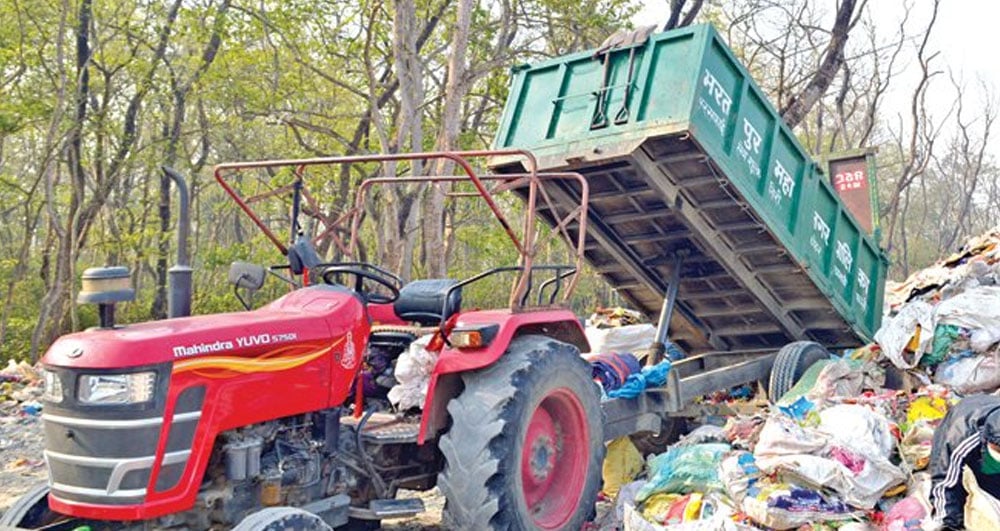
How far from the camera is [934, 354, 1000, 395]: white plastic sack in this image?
19.1ft

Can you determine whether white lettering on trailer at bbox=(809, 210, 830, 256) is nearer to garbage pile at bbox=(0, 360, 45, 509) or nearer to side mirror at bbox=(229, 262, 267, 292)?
side mirror at bbox=(229, 262, 267, 292)

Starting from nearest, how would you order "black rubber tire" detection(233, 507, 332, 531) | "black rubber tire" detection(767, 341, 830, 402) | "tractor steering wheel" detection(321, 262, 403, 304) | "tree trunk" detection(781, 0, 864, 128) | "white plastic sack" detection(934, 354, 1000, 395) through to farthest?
"black rubber tire" detection(233, 507, 332, 531) < "tractor steering wheel" detection(321, 262, 403, 304) < "white plastic sack" detection(934, 354, 1000, 395) < "black rubber tire" detection(767, 341, 830, 402) < "tree trunk" detection(781, 0, 864, 128)

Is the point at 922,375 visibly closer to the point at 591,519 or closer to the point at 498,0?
the point at 591,519

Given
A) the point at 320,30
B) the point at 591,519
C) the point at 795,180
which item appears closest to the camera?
the point at 591,519

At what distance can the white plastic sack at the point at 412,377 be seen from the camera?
13.6ft

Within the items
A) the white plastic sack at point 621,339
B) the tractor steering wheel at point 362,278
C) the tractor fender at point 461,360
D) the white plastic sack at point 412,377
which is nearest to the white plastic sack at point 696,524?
the tractor fender at point 461,360

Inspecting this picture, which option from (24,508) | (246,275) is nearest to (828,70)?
(246,275)

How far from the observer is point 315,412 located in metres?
3.79

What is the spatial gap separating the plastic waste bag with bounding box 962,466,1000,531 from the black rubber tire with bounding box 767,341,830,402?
2.59 m

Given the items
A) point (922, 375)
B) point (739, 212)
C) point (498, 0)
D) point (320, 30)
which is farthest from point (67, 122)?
point (922, 375)

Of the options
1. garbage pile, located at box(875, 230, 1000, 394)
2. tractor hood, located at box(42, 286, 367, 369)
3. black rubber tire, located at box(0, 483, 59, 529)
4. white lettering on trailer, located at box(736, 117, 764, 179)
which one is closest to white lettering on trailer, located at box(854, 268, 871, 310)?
garbage pile, located at box(875, 230, 1000, 394)

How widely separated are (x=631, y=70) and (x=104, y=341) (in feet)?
12.3

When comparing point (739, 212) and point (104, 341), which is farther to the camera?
point (739, 212)

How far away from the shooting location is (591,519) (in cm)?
474
